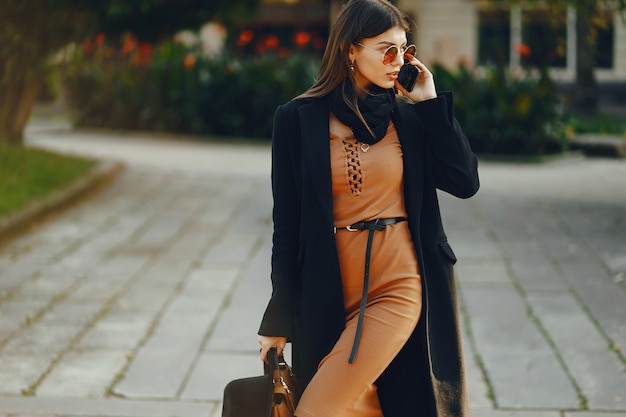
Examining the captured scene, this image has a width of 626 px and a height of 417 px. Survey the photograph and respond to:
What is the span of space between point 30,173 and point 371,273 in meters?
7.69

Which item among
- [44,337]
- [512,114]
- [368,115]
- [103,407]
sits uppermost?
[368,115]

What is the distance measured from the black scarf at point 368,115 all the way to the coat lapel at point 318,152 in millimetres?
54

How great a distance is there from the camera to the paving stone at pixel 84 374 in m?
4.52

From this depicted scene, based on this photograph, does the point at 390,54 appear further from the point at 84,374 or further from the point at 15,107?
the point at 15,107

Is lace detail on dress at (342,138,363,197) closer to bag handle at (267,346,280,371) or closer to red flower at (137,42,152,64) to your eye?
bag handle at (267,346,280,371)

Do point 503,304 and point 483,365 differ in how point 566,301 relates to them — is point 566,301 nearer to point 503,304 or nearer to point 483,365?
point 503,304

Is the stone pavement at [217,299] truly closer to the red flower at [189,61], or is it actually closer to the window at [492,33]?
the red flower at [189,61]

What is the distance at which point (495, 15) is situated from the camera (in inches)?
1101

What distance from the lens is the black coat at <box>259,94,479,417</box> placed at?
9.55 ft

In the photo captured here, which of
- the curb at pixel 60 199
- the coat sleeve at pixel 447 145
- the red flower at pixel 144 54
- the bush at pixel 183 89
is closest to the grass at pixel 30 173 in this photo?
the curb at pixel 60 199

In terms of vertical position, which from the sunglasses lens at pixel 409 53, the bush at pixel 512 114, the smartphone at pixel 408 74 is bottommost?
the bush at pixel 512 114

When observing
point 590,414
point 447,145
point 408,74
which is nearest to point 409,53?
point 408,74

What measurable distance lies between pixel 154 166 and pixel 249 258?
17.0 ft

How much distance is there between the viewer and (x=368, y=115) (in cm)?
292
